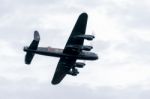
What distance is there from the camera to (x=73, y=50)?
159875 mm

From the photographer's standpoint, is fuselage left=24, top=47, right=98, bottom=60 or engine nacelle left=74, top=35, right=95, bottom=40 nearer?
engine nacelle left=74, top=35, right=95, bottom=40

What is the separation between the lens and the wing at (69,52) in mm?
155625

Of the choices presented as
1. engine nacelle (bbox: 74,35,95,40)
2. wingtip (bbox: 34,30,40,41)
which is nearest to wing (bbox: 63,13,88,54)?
engine nacelle (bbox: 74,35,95,40)

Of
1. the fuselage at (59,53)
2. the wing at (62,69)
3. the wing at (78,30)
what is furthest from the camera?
the wing at (62,69)

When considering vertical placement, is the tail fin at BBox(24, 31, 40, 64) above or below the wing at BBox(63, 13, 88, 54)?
below

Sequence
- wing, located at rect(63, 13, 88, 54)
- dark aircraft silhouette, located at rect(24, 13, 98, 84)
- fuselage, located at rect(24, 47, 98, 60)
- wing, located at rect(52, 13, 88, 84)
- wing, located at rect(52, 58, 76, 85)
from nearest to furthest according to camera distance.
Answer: wing, located at rect(63, 13, 88, 54) → wing, located at rect(52, 13, 88, 84) → dark aircraft silhouette, located at rect(24, 13, 98, 84) → fuselage, located at rect(24, 47, 98, 60) → wing, located at rect(52, 58, 76, 85)

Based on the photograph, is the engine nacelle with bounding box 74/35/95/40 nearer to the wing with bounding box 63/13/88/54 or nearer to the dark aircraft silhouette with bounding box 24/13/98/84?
the dark aircraft silhouette with bounding box 24/13/98/84

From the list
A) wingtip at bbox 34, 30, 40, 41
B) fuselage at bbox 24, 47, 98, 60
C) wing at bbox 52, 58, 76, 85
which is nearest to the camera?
wingtip at bbox 34, 30, 40, 41

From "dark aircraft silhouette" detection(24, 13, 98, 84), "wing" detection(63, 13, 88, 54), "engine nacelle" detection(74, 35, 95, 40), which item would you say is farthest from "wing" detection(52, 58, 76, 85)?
"engine nacelle" detection(74, 35, 95, 40)

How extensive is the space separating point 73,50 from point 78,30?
5.00m

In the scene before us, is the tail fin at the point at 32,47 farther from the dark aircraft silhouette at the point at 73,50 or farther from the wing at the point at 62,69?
the wing at the point at 62,69

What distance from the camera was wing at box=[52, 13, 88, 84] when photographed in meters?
156

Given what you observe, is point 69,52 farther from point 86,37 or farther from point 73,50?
point 86,37

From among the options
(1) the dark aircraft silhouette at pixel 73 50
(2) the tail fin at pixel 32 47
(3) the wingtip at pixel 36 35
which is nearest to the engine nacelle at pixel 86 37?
(1) the dark aircraft silhouette at pixel 73 50
